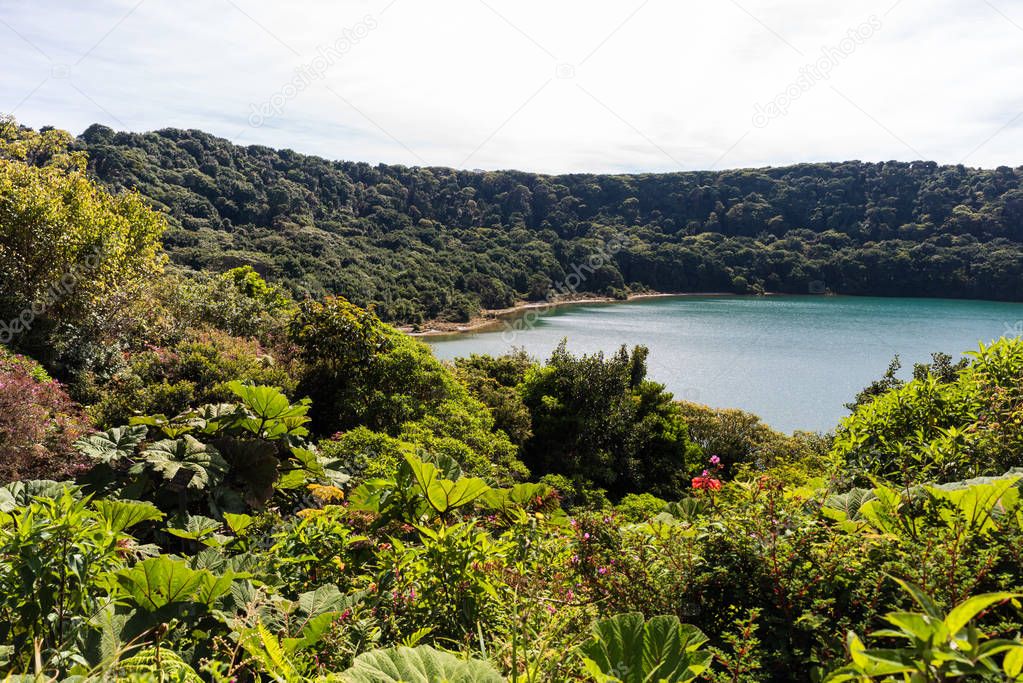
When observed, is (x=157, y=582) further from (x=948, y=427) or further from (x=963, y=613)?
(x=948, y=427)

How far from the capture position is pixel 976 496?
64.9 inches

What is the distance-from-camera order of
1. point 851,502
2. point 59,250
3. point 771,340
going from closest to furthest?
1. point 851,502
2. point 59,250
3. point 771,340

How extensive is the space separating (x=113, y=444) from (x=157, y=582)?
2327 millimetres

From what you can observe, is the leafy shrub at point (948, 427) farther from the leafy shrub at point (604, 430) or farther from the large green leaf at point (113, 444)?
the leafy shrub at point (604, 430)

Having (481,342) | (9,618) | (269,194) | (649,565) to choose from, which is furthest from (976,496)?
(269,194)

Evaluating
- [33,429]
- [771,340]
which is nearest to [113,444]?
[33,429]

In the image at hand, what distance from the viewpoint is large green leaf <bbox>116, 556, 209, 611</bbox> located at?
160 centimetres

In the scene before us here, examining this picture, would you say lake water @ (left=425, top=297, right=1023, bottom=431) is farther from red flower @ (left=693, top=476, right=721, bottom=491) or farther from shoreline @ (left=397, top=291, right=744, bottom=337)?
red flower @ (left=693, top=476, right=721, bottom=491)

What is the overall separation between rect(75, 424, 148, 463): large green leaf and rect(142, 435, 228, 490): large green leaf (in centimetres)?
15

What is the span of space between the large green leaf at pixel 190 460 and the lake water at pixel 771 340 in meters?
15.6

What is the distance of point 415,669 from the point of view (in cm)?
114

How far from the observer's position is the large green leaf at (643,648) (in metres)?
1.25

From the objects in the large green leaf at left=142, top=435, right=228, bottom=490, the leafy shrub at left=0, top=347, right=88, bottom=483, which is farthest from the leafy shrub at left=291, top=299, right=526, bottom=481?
the large green leaf at left=142, top=435, right=228, bottom=490

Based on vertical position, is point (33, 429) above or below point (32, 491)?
below
